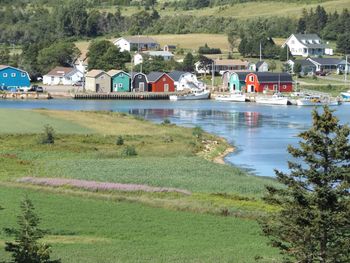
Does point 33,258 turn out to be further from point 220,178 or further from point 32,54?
point 32,54

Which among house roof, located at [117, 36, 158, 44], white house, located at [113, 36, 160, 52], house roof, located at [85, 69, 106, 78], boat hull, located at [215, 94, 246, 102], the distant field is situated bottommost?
boat hull, located at [215, 94, 246, 102]

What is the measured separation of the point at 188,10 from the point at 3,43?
1410 inches

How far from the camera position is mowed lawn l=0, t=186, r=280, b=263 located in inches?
640

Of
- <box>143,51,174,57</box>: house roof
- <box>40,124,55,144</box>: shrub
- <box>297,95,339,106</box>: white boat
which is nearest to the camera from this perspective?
<box>40,124,55,144</box>: shrub

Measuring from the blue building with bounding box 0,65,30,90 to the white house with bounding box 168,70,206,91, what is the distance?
12648mm

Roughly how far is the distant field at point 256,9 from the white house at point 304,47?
2075 cm

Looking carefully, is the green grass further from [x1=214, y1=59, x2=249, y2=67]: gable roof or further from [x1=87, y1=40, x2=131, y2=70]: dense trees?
[x1=214, y1=59, x2=249, y2=67]: gable roof

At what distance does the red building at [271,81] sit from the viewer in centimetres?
7150

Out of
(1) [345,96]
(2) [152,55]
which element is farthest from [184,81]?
(1) [345,96]

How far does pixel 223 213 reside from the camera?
2069 centimetres

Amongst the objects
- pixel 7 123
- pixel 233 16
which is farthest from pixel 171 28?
pixel 7 123

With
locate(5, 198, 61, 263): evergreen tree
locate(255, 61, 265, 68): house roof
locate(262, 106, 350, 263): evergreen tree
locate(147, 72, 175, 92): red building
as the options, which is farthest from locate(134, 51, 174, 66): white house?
locate(262, 106, 350, 263): evergreen tree

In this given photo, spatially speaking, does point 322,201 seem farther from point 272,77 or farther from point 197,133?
point 272,77

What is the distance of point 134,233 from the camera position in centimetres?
1838
